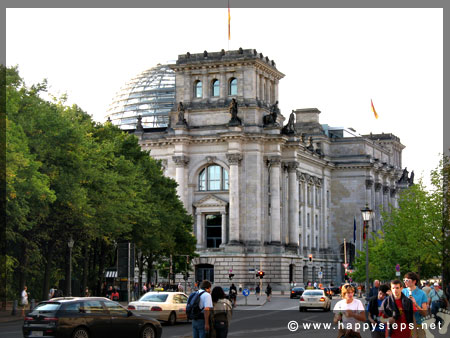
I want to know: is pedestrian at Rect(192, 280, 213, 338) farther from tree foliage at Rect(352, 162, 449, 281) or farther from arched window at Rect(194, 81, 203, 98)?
arched window at Rect(194, 81, 203, 98)

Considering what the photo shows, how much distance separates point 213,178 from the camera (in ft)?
372

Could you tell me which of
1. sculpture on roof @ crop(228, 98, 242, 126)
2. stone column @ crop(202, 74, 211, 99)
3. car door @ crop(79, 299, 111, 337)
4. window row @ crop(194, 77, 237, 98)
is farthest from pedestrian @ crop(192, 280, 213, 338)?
stone column @ crop(202, 74, 211, 99)

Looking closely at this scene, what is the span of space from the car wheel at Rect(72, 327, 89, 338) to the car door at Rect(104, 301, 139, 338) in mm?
1124

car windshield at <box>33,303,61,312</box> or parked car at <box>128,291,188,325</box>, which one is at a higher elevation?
car windshield at <box>33,303,61,312</box>

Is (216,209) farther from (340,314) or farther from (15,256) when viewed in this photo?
(340,314)

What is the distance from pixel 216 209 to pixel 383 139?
70758 millimetres

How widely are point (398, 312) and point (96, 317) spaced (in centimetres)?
1272

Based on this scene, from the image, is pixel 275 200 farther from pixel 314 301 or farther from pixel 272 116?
pixel 314 301

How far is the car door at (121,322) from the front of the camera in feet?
99.9

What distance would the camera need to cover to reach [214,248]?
108875 mm

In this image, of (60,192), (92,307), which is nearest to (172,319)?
(92,307)

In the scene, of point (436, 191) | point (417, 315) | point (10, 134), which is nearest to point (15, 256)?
point (10, 134)

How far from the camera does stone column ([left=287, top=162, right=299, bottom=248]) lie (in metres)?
115

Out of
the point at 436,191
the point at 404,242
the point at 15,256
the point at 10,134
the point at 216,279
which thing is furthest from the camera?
the point at 216,279
